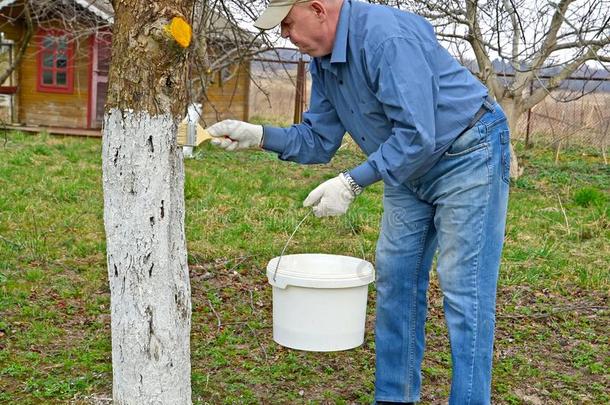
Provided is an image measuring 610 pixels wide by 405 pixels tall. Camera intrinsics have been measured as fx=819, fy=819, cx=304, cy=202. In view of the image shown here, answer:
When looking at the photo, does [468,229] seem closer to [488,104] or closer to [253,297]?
[488,104]

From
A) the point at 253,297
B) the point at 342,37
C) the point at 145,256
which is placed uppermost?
the point at 342,37

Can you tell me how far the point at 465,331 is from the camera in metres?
2.79

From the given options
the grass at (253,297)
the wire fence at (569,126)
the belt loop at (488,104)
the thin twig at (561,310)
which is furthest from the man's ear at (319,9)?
the wire fence at (569,126)

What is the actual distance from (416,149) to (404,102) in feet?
0.50

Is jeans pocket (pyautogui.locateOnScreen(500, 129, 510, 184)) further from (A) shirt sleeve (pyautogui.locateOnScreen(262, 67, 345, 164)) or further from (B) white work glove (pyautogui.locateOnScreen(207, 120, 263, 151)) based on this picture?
(B) white work glove (pyautogui.locateOnScreen(207, 120, 263, 151))

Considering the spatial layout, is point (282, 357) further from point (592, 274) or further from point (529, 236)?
point (529, 236)

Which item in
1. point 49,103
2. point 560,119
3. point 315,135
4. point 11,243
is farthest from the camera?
point 49,103

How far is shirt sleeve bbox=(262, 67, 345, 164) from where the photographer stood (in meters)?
3.10

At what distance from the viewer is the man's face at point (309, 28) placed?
266 cm

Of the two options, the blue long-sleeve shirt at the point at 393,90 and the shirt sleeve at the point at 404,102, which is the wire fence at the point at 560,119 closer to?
the blue long-sleeve shirt at the point at 393,90

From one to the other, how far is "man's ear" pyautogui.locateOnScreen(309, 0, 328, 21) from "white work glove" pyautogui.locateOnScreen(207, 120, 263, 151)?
1.60 ft

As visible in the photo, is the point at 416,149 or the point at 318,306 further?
the point at 318,306

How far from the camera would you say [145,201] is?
2.44m

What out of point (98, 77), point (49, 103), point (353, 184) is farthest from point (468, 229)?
point (49, 103)
